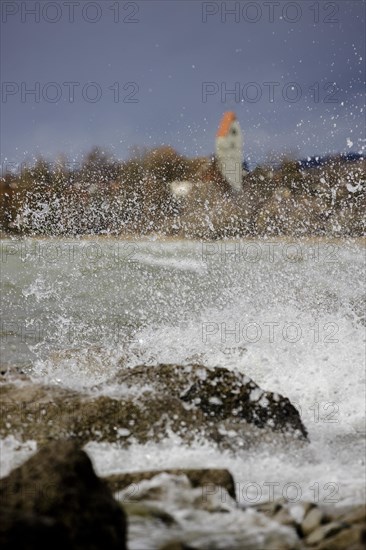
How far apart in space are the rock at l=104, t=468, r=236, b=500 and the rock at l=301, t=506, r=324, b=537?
1.73 ft

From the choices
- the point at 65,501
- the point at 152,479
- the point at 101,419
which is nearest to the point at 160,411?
the point at 101,419

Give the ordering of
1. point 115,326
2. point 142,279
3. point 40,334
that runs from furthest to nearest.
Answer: point 142,279, point 115,326, point 40,334

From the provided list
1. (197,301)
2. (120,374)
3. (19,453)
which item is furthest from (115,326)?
(19,453)

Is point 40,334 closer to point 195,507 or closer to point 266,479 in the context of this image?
point 266,479

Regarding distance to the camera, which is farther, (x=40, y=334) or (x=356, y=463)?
(x=40, y=334)

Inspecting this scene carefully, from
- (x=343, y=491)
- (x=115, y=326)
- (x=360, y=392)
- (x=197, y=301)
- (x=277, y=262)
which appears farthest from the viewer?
(x=277, y=262)

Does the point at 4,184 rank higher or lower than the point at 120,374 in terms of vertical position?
higher

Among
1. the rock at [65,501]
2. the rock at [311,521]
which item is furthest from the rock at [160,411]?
the rock at [65,501]

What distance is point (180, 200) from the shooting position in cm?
3741

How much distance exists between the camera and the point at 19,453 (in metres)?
4.42

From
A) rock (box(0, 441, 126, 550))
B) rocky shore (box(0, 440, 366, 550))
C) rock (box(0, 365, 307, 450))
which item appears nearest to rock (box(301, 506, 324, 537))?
rocky shore (box(0, 440, 366, 550))

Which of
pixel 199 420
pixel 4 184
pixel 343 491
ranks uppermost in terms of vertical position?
pixel 4 184

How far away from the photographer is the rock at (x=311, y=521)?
115 inches

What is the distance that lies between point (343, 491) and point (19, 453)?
1925 mm
